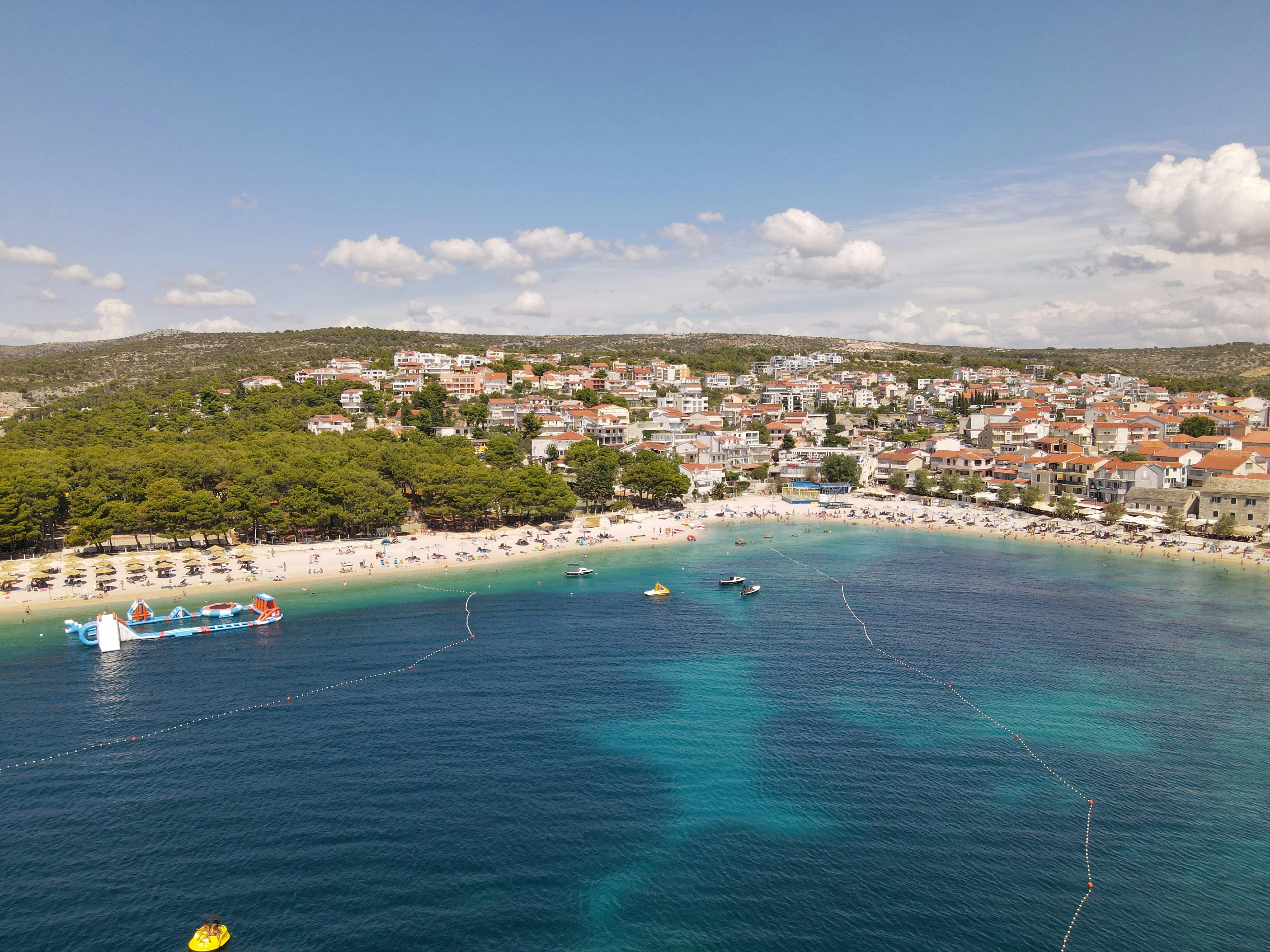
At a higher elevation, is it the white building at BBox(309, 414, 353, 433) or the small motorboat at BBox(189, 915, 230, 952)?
the white building at BBox(309, 414, 353, 433)

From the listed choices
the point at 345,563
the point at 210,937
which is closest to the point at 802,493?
the point at 345,563

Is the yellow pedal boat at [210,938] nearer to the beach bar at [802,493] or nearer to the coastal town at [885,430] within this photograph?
the coastal town at [885,430]

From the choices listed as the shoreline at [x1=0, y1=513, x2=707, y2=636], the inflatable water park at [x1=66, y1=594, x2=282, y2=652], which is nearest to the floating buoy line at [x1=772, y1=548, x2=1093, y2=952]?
the shoreline at [x1=0, y1=513, x2=707, y2=636]

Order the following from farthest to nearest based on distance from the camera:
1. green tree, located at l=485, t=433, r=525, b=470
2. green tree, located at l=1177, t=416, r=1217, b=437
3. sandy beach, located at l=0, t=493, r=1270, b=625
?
green tree, located at l=1177, t=416, r=1217, b=437 < green tree, located at l=485, t=433, r=525, b=470 < sandy beach, located at l=0, t=493, r=1270, b=625

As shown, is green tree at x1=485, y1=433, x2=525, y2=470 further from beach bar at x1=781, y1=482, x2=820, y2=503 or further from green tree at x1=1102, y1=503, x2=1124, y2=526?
green tree at x1=1102, y1=503, x2=1124, y2=526

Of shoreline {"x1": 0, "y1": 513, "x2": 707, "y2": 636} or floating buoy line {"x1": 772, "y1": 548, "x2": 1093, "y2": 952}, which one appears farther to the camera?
shoreline {"x1": 0, "y1": 513, "x2": 707, "y2": 636}

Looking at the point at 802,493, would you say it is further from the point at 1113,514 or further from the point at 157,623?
the point at 157,623
